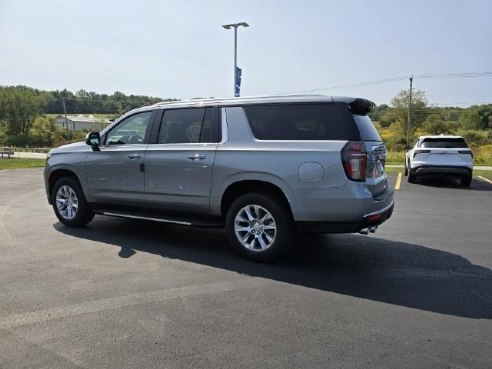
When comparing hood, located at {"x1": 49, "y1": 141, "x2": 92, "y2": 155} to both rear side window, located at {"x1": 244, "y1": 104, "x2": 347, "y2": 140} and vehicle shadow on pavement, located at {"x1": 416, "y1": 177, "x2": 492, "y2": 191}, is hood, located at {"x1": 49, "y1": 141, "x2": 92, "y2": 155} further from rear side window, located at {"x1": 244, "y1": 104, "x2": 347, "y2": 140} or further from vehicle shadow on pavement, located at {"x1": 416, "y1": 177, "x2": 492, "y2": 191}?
vehicle shadow on pavement, located at {"x1": 416, "y1": 177, "x2": 492, "y2": 191}

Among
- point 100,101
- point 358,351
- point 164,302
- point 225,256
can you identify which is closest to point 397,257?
point 225,256

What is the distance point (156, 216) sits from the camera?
20.3ft

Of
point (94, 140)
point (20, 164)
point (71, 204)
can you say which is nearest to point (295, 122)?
point (94, 140)

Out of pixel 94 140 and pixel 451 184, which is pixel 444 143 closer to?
pixel 451 184

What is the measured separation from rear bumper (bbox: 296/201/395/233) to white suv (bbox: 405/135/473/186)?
922 cm

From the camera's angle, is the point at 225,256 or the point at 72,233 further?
the point at 72,233

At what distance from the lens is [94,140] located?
22.1ft

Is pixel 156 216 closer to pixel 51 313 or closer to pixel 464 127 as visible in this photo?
pixel 51 313

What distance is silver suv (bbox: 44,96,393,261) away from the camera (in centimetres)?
487

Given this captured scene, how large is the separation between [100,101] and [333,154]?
394 ft

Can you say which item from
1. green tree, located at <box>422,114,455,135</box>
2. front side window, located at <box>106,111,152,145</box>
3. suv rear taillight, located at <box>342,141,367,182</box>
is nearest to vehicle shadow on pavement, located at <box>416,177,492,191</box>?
suv rear taillight, located at <box>342,141,367,182</box>

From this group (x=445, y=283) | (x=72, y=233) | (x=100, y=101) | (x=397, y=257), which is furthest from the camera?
(x=100, y=101)

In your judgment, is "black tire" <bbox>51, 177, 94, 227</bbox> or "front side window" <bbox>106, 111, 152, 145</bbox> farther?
"black tire" <bbox>51, 177, 94, 227</bbox>

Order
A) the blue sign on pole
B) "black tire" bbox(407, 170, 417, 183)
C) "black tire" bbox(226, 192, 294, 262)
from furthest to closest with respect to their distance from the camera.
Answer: the blue sign on pole < "black tire" bbox(407, 170, 417, 183) < "black tire" bbox(226, 192, 294, 262)
